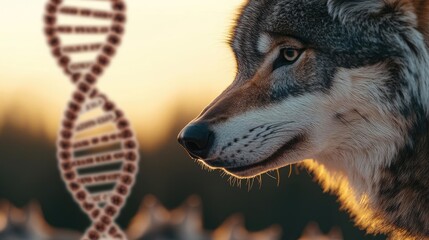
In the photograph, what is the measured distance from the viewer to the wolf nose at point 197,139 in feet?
8.52

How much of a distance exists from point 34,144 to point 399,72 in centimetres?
1076

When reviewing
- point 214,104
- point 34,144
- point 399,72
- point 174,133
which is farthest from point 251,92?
point 34,144

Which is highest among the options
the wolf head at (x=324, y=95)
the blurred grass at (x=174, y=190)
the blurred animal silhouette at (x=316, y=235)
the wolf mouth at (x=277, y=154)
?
the wolf head at (x=324, y=95)

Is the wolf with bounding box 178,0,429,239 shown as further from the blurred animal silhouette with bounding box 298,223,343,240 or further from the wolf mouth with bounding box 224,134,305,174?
the blurred animal silhouette with bounding box 298,223,343,240

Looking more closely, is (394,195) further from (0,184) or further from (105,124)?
(0,184)

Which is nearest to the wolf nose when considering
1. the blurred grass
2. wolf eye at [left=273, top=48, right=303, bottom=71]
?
wolf eye at [left=273, top=48, right=303, bottom=71]

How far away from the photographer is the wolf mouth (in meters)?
2.68

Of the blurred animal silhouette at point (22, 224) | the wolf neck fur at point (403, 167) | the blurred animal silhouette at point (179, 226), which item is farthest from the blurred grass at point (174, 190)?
the wolf neck fur at point (403, 167)

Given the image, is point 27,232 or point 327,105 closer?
point 327,105

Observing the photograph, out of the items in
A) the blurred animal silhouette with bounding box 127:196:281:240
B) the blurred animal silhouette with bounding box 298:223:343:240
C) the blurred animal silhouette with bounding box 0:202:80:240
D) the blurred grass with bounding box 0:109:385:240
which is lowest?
the blurred grass with bounding box 0:109:385:240

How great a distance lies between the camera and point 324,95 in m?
2.69

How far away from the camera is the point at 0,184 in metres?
12.3

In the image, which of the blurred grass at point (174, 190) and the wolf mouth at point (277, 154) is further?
the blurred grass at point (174, 190)

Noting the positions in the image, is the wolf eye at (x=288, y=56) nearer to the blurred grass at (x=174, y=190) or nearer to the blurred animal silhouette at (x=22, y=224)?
the blurred animal silhouette at (x=22, y=224)
